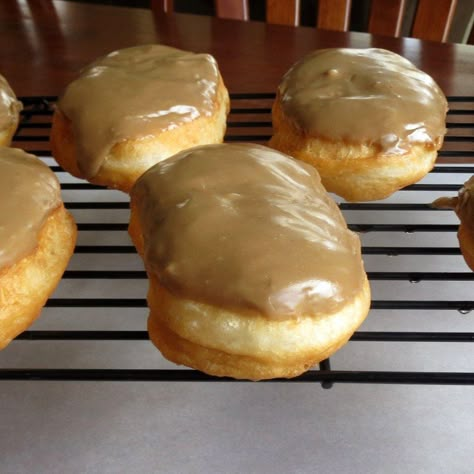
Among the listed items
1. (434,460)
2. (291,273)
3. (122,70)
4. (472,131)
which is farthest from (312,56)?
(434,460)

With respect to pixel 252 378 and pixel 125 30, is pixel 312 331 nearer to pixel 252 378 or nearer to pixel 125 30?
pixel 252 378

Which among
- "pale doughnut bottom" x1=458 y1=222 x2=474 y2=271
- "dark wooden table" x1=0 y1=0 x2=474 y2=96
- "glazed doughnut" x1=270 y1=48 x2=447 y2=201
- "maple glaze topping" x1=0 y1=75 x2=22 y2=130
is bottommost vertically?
"dark wooden table" x1=0 y1=0 x2=474 y2=96

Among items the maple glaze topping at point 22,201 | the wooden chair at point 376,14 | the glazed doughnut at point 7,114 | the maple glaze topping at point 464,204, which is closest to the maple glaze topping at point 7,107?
the glazed doughnut at point 7,114

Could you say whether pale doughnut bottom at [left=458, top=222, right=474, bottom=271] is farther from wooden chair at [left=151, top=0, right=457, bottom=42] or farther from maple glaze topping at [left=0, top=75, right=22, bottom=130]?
wooden chair at [left=151, top=0, right=457, bottom=42]

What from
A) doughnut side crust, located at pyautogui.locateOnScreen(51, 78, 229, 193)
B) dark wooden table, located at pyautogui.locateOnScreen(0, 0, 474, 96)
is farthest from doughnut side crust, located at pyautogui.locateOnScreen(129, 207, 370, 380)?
dark wooden table, located at pyautogui.locateOnScreen(0, 0, 474, 96)

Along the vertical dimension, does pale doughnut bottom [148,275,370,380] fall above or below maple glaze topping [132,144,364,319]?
below

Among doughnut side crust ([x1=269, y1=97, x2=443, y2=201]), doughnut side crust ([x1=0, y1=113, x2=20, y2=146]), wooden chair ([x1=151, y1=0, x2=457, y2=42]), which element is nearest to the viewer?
doughnut side crust ([x1=269, y1=97, x2=443, y2=201])
